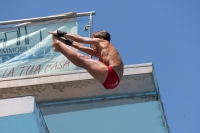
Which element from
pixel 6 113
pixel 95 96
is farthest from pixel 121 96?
pixel 6 113

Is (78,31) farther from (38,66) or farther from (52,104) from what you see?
(52,104)

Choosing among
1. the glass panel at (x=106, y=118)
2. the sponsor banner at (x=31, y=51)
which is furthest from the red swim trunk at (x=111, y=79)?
the sponsor banner at (x=31, y=51)

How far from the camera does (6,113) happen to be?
22.6 ft

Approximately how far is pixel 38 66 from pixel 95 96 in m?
2.10

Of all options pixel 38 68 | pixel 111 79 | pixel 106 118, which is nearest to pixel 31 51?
pixel 38 68

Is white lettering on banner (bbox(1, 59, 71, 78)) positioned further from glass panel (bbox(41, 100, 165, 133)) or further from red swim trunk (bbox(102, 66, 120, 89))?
red swim trunk (bbox(102, 66, 120, 89))

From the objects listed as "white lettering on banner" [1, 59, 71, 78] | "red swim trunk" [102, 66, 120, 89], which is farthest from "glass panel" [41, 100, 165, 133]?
"white lettering on banner" [1, 59, 71, 78]

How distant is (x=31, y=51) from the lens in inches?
423

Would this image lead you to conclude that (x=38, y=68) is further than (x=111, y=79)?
Yes

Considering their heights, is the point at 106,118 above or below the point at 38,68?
below

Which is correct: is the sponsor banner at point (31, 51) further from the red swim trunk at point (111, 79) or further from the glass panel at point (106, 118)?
the red swim trunk at point (111, 79)

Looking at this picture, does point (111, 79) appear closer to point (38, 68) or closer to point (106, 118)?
Result: point (106, 118)

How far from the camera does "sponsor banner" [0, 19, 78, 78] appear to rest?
1032 cm

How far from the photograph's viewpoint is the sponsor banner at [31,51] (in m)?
10.3
